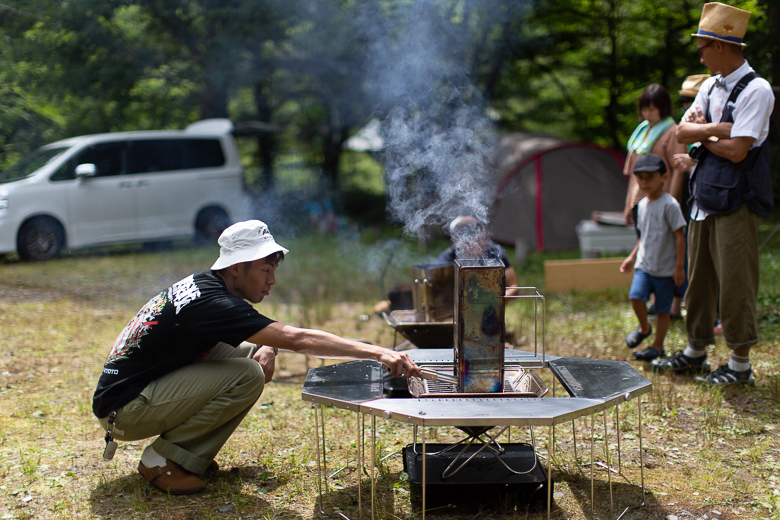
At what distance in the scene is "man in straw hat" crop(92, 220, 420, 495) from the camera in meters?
2.78

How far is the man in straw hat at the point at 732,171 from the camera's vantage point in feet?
12.5

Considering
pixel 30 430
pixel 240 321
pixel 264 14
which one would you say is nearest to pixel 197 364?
pixel 240 321

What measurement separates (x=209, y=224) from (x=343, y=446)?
28.3 feet

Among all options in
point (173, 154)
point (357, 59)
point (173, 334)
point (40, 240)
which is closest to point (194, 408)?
point (173, 334)

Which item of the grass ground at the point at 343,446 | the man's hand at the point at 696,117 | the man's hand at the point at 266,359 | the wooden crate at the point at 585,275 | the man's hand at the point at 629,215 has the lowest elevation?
the grass ground at the point at 343,446

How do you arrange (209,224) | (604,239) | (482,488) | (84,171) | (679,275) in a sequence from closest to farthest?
(482,488) < (679,275) < (604,239) < (84,171) < (209,224)

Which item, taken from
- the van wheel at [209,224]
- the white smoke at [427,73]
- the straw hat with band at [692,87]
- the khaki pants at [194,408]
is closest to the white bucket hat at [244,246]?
the khaki pants at [194,408]

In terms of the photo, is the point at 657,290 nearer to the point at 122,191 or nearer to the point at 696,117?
the point at 696,117

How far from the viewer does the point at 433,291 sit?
4523mm

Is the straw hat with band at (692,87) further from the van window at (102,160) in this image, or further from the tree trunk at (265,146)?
the tree trunk at (265,146)

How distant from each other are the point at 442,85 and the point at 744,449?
973 cm

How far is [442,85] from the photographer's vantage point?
1210cm

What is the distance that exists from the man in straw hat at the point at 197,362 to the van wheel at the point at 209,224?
879cm

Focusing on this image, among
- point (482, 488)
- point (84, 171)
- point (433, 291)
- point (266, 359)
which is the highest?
point (84, 171)
